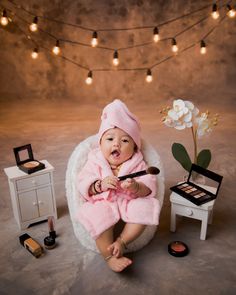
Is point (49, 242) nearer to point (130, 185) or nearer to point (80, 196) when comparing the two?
point (80, 196)

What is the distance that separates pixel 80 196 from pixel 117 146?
0.31m

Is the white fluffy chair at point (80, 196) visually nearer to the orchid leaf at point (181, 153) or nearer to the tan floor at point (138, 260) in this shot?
the tan floor at point (138, 260)

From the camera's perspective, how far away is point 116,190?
181 cm

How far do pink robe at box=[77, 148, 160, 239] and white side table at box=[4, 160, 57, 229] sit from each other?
10.9 inches

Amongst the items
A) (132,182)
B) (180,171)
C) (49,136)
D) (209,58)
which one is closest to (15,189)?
(132,182)

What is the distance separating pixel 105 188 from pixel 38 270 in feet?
1.62

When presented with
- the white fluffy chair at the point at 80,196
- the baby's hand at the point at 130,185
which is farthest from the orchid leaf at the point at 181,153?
the baby's hand at the point at 130,185

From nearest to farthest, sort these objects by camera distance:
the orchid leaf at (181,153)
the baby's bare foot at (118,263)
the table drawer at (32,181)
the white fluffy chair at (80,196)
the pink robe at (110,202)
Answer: the baby's bare foot at (118,263), the pink robe at (110,202), the white fluffy chair at (80,196), the table drawer at (32,181), the orchid leaf at (181,153)

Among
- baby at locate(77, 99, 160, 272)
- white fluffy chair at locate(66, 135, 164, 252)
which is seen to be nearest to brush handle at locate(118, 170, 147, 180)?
baby at locate(77, 99, 160, 272)

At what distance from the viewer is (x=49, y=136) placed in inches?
135

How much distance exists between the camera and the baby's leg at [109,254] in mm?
1591

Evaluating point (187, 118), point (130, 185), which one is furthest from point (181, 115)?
point (130, 185)

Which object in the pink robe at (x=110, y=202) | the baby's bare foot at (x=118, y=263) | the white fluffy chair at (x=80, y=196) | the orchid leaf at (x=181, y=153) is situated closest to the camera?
the baby's bare foot at (x=118, y=263)

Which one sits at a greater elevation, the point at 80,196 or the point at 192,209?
the point at 80,196
